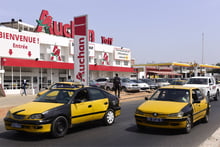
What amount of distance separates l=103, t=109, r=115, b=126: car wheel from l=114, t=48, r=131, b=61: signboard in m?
40.0

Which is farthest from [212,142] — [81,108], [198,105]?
[81,108]

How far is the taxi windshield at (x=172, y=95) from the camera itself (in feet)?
27.9

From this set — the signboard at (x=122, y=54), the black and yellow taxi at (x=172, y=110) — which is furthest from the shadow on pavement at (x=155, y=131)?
the signboard at (x=122, y=54)

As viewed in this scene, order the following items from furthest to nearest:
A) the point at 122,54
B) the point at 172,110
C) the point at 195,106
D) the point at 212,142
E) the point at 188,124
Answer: the point at 122,54
the point at 195,106
the point at 188,124
the point at 172,110
the point at 212,142

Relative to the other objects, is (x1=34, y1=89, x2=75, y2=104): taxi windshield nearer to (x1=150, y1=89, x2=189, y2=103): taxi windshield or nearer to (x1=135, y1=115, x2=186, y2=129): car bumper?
(x1=135, y1=115, x2=186, y2=129): car bumper

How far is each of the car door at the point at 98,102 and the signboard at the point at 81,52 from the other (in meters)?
8.43

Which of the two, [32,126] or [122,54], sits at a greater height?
[122,54]

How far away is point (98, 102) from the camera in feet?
28.8

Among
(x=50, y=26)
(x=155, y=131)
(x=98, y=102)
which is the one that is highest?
(x=50, y=26)

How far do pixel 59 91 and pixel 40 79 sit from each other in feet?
87.6

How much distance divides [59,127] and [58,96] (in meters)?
1.12

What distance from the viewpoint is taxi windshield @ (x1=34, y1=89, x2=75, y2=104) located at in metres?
7.77

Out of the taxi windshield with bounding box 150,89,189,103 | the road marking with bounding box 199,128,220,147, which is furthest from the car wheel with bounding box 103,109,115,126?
the road marking with bounding box 199,128,220,147

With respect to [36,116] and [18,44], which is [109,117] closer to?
[36,116]
